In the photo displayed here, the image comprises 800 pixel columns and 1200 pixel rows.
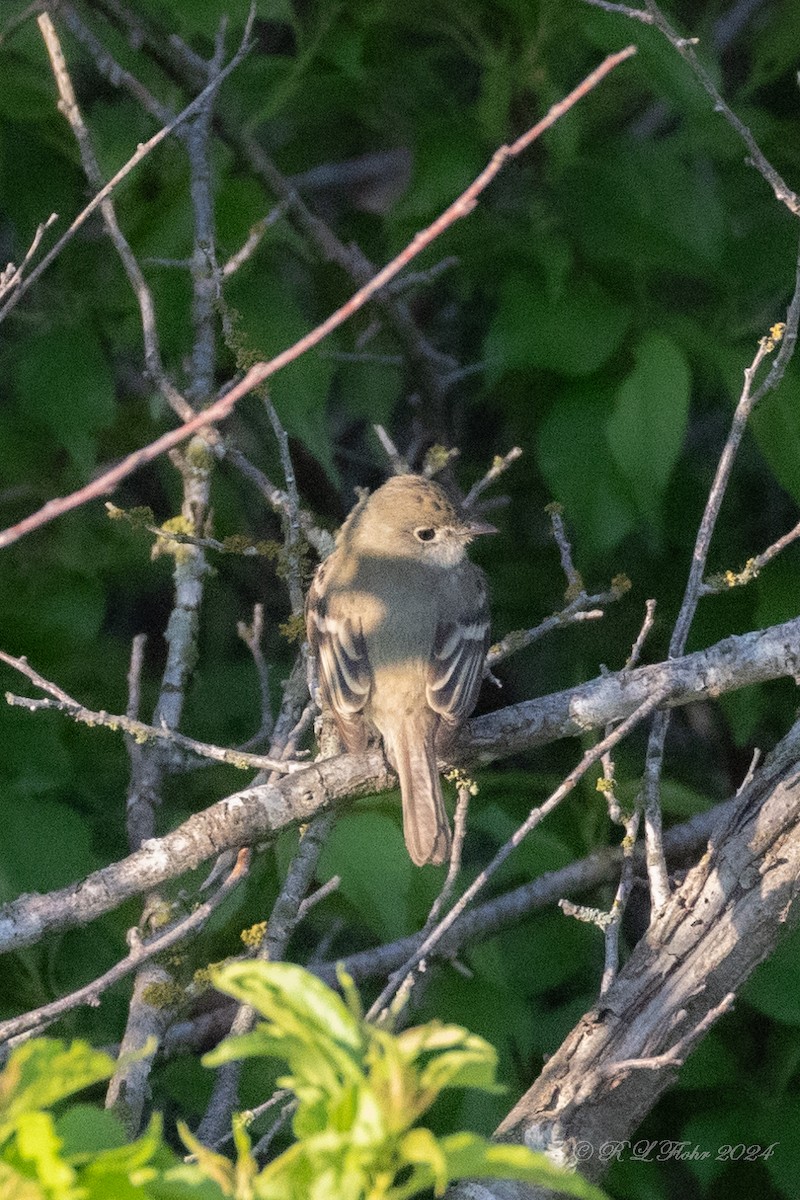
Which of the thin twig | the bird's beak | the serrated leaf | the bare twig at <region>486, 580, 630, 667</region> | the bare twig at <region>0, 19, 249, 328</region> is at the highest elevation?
the bare twig at <region>0, 19, 249, 328</region>

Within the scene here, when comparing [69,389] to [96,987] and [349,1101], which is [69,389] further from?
[349,1101]

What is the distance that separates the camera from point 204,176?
15.9ft

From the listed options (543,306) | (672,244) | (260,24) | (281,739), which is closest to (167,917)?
(281,739)

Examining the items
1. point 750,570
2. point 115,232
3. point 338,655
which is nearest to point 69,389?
point 115,232

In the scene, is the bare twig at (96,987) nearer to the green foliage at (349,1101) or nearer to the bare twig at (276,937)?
the bare twig at (276,937)

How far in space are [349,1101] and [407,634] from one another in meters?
3.43

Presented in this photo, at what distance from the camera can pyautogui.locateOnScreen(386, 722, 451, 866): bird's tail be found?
439 cm

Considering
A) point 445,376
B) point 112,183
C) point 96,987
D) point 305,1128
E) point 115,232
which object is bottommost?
point 305,1128

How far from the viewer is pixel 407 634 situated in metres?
5.21

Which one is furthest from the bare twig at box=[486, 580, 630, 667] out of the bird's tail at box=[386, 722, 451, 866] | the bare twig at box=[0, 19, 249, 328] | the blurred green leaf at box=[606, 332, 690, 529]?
the bare twig at box=[0, 19, 249, 328]

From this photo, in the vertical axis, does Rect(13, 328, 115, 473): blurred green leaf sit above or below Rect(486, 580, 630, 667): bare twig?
above

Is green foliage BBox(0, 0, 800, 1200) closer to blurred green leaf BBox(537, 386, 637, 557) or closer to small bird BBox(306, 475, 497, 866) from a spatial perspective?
blurred green leaf BBox(537, 386, 637, 557)

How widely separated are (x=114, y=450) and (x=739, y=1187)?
11.6 ft

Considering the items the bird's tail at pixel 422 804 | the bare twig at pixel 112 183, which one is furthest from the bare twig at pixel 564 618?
the bare twig at pixel 112 183
